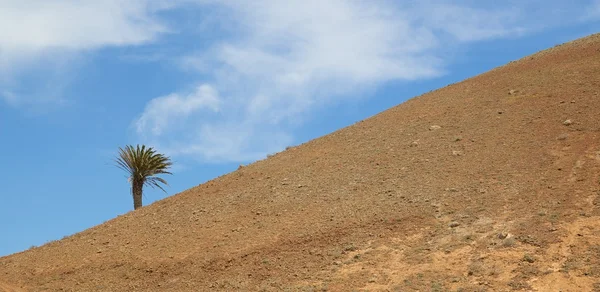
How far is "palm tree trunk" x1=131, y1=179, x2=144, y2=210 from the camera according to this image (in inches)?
1271

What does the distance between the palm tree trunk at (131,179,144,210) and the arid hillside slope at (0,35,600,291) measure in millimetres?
4448

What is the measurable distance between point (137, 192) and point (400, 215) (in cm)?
1561

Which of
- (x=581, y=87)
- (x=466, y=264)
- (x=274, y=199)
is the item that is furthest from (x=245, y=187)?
(x=581, y=87)

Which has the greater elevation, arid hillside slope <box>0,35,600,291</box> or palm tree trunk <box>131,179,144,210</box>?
palm tree trunk <box>131,179,144,210</box>

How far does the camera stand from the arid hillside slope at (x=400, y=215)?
17297 millimetres

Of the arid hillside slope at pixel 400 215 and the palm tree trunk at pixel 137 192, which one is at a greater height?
the palm tree trunk at pixel 137 192

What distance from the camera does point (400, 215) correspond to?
20.6 m

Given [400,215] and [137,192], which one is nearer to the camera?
[400,215]

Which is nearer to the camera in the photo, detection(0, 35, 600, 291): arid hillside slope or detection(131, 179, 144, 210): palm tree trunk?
detection(0, 35, 600, 291): arid hillside slope

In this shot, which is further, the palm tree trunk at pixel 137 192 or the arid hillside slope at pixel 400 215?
the palm tree trunk at pixel 137 192

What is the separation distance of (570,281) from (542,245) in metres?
1.83

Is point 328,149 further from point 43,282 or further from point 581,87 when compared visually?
point 43,282

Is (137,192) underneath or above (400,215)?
above

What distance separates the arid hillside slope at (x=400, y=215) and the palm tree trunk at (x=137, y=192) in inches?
175
